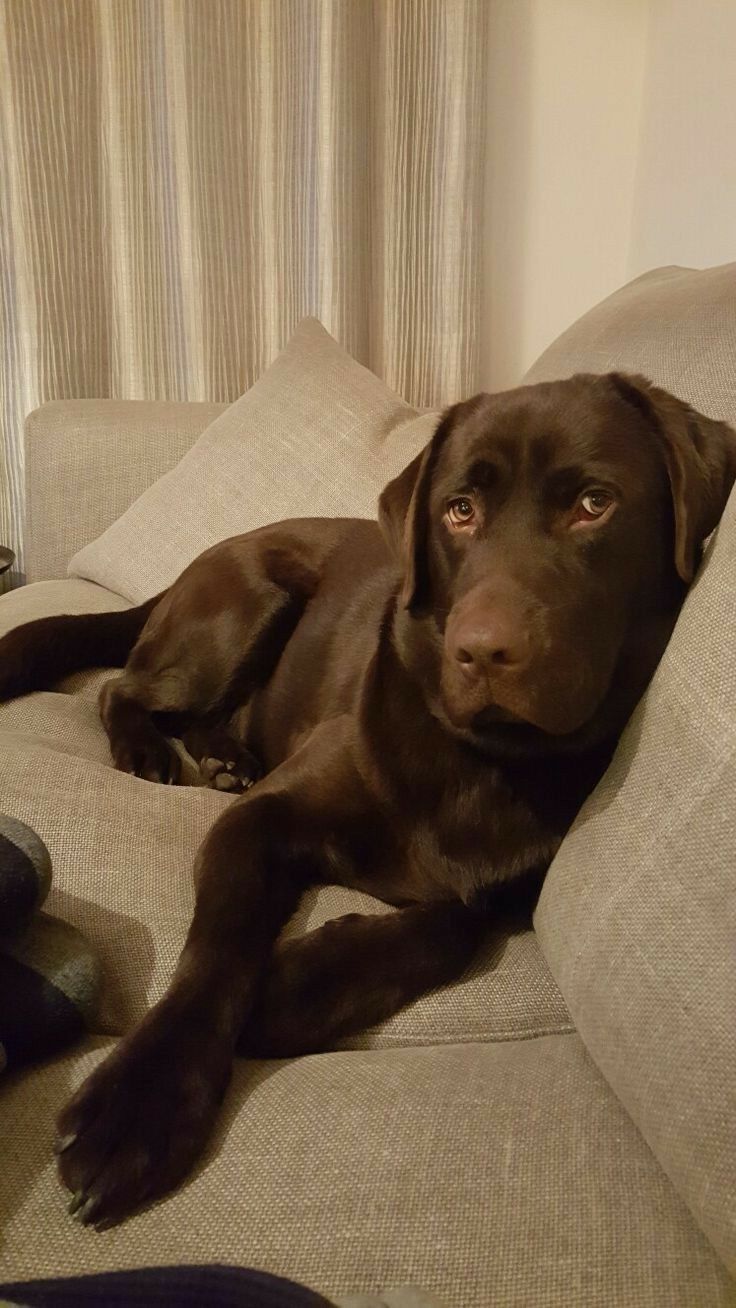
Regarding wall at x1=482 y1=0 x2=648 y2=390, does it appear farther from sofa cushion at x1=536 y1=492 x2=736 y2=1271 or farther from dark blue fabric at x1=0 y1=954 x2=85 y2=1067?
dark blue fabric at x1=0 y1=954 x2=85 y2=1067

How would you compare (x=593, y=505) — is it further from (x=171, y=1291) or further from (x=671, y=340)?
(x=171, y=1291)

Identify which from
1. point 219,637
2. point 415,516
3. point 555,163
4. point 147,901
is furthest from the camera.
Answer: point 555,163

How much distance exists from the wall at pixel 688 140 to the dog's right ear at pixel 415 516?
1270 millimetres

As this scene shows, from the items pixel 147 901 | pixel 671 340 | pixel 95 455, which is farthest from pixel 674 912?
pixel 95 455

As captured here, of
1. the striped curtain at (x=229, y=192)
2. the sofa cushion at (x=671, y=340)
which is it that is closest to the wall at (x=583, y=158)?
the striped curtain at (x=229, y=192)

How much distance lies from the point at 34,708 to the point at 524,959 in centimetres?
94

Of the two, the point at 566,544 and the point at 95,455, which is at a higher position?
the point at 566,544

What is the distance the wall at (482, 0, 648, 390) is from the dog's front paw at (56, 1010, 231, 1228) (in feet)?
7.71

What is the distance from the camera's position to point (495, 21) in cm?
251

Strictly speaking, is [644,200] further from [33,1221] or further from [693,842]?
[33,1221]

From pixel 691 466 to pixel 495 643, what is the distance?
0.31 metres

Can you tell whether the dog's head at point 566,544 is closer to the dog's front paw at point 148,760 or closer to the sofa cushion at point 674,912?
the sofa cushion at point 674,912

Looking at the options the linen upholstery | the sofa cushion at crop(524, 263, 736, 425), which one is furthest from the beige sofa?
the sofa cushion at crop(524, 263, 736, 425)

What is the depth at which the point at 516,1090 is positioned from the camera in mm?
832
